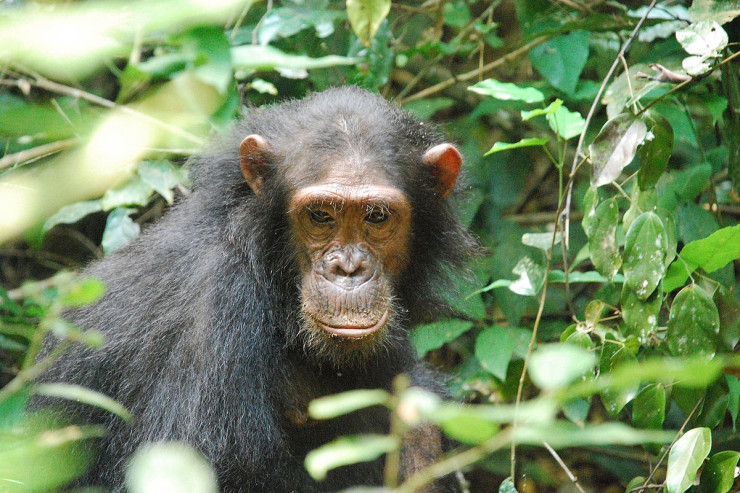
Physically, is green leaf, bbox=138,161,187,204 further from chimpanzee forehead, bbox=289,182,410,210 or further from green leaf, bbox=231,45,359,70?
green leaf, bbox=231,45,359,70

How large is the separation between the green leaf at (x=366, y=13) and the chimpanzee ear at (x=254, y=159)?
0.96 metres

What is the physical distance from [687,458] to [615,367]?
597mm

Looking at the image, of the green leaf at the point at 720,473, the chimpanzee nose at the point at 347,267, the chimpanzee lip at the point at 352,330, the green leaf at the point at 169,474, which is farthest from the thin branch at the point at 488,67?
the green leaf at the point at 169,474

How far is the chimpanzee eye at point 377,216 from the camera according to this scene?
14.2 ft

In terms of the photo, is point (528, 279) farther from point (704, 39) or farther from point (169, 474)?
point (169, 474)

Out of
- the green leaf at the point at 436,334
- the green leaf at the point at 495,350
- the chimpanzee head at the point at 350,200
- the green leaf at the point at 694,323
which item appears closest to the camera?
the green leaf at the point at 694,323

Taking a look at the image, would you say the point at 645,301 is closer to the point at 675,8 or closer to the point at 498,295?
the point at 498,295

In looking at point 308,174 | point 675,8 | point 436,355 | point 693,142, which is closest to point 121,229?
point 308,174

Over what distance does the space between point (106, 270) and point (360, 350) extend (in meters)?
1.61

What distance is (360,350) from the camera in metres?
4.29

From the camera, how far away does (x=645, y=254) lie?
13.0 ft

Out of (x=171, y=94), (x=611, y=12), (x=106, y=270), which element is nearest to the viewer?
(x=171, y=94)

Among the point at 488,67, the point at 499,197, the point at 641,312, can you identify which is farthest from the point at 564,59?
the point at 641,312

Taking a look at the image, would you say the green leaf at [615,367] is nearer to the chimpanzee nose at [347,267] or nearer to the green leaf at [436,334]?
the chimpanzee nose at [347,267]
